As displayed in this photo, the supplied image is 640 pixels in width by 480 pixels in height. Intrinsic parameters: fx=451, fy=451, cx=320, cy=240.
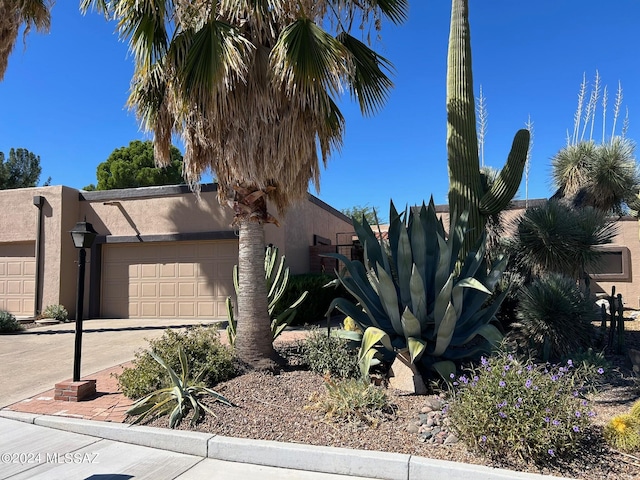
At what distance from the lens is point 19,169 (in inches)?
1244

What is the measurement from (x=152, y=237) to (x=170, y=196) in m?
1.39

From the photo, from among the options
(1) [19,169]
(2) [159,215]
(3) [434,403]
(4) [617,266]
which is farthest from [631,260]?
(1) [19,169]

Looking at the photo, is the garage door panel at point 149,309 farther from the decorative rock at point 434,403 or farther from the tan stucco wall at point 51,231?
the decorative rock at point 434,403

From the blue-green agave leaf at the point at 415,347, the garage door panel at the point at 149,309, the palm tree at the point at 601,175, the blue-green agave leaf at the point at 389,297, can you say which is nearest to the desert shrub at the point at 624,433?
the blue-green agave leaf at the point at 415,347

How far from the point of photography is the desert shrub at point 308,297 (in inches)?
486

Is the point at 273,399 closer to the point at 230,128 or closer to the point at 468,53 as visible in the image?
the point at 230,128

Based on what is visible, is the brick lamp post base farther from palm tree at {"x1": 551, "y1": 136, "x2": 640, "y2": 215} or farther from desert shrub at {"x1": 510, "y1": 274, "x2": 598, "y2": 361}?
palm tree at {"x1": 551, "y1": 136, "x2": 640, "y2": 215}

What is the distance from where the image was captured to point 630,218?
16.4m

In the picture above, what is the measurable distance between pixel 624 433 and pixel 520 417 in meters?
1.01

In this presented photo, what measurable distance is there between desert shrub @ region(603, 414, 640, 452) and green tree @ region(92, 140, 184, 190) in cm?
2567

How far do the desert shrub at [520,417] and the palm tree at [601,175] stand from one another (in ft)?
29.9

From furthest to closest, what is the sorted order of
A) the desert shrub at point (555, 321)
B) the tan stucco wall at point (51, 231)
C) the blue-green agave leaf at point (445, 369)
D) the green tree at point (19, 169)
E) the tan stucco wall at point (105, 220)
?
the green tree at point (19, 169)
the tan stucco wall at point (51, 231)
the tan stucco wall at point (105, 220)
the desert shrub at point (555, 321)
the blue-green agave leaf at point (445, 369)

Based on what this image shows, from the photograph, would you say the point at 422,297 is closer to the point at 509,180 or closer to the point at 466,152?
the point at 509,180

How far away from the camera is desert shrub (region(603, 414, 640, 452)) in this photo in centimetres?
389
